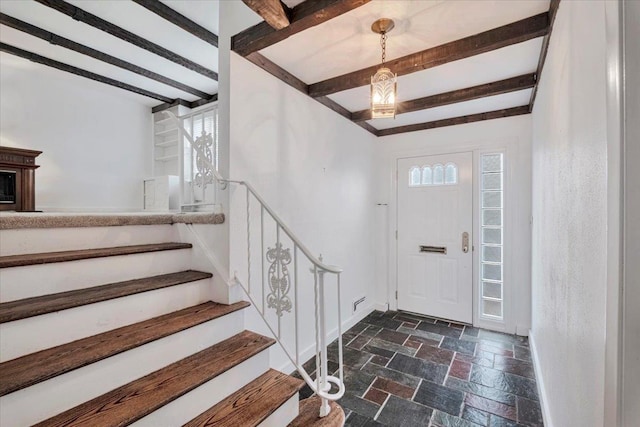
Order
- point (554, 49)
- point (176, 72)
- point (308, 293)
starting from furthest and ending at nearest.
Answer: point (176, 72)
point (308, 293)
point (554, 49)

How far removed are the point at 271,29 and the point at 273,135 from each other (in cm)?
75

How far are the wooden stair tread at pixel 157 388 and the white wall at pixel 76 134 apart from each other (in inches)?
150

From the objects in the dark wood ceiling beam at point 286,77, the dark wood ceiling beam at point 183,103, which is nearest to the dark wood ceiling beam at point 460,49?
the dark wood ceiling beam at point 286,77

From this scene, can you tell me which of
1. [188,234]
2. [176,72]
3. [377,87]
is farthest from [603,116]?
[176,72]

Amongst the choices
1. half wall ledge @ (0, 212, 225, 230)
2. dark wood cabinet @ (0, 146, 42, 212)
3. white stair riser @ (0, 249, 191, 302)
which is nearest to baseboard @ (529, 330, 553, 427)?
half wall ledge @ (0, 212, 225, 230)

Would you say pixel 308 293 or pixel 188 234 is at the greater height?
pixel 188 234

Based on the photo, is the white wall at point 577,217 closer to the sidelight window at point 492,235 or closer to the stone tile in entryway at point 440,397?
the stone tile in entryway at point 440,397

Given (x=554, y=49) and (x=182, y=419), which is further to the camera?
(x=554, y=49)

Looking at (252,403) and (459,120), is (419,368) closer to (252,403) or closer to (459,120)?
(252,403)

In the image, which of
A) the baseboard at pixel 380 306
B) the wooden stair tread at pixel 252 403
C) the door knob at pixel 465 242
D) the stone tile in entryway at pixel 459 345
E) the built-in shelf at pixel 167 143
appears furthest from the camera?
the built-in shelf at pixel 167 143

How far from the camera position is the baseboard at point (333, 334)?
2.43 meters

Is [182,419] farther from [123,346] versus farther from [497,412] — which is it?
[497,412]

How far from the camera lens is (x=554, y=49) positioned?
Answer: 167cm

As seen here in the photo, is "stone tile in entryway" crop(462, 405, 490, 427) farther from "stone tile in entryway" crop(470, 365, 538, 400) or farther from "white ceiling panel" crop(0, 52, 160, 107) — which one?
"white ceiling panel" crop(0, 52, 160, 107)
